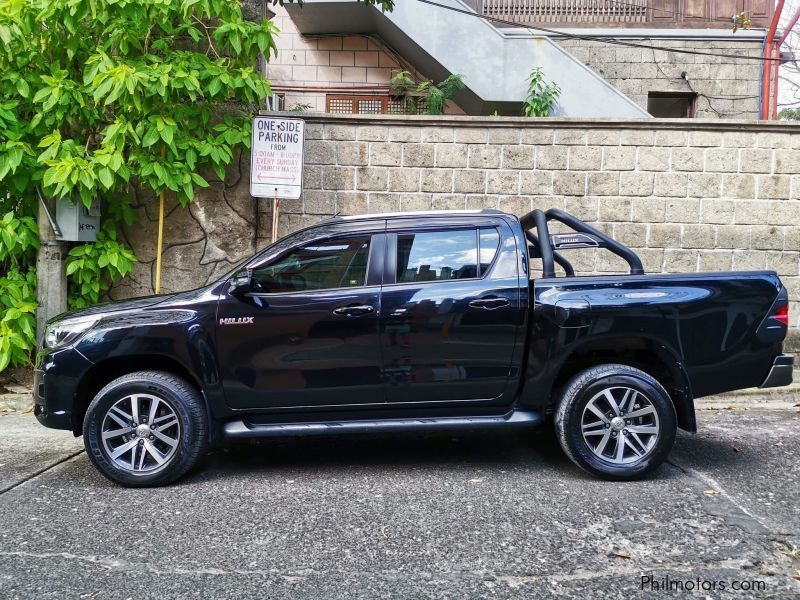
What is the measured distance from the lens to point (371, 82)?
13203 mm

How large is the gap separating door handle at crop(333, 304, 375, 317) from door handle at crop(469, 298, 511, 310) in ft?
2.27

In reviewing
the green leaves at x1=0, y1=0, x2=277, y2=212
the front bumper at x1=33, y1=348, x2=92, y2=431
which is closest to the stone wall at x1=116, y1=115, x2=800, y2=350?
the green leaves at x1=0, y1=0, x2=277, y2=212

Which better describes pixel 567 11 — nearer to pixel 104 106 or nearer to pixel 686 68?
pixel 686 68

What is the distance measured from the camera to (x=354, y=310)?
14.9 feet

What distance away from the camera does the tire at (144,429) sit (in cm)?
446

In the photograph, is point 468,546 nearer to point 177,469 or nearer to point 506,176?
point 177,469

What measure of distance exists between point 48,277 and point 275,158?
2.68m

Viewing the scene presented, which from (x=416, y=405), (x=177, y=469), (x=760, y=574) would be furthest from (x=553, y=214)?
(x=177, y=469)

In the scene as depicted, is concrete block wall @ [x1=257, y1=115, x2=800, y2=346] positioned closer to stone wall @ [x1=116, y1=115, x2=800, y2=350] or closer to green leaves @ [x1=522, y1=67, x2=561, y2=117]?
stone wall @ [x1=116, y1=115, x2=800, y2=350]

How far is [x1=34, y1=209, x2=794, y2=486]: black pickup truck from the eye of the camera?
4.47 metres

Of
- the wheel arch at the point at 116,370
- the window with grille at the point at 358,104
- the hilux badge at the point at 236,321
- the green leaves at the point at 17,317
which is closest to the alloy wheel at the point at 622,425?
the hilux badge at the point at 236,321

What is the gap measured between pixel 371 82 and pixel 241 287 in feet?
31.7

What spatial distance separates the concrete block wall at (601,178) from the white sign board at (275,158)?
73 cm

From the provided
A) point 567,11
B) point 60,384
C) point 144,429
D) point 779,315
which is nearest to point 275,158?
point 60,384
